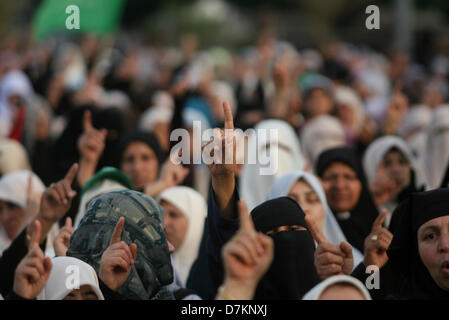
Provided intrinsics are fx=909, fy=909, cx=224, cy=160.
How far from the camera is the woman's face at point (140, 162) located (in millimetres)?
5828

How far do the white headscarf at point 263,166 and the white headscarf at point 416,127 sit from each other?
6.65ft

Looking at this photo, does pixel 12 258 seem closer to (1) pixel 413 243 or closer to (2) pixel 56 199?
(2) pixel 56 199

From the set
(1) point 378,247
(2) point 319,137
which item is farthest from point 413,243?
(2) point 319,137

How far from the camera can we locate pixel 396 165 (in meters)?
6.14

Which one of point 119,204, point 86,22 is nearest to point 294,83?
point 86,22

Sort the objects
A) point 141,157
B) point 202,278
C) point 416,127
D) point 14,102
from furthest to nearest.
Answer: point 14,102 → point 416,127 → point 141,157 → point 202,278

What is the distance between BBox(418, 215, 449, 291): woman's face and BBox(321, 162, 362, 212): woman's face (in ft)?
6.24

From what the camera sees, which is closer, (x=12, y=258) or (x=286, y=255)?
(x=286, y=255)

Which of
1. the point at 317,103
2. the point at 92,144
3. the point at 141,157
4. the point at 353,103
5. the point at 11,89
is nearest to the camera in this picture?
the point at 92,144

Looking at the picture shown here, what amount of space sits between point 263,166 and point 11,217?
63.3 inches

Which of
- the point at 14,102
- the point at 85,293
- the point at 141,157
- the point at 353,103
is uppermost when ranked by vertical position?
the point at 14,102

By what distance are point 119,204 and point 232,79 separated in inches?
433

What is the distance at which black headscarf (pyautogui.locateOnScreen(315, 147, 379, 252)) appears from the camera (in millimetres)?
4989

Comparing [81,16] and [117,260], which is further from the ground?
[81,16]
